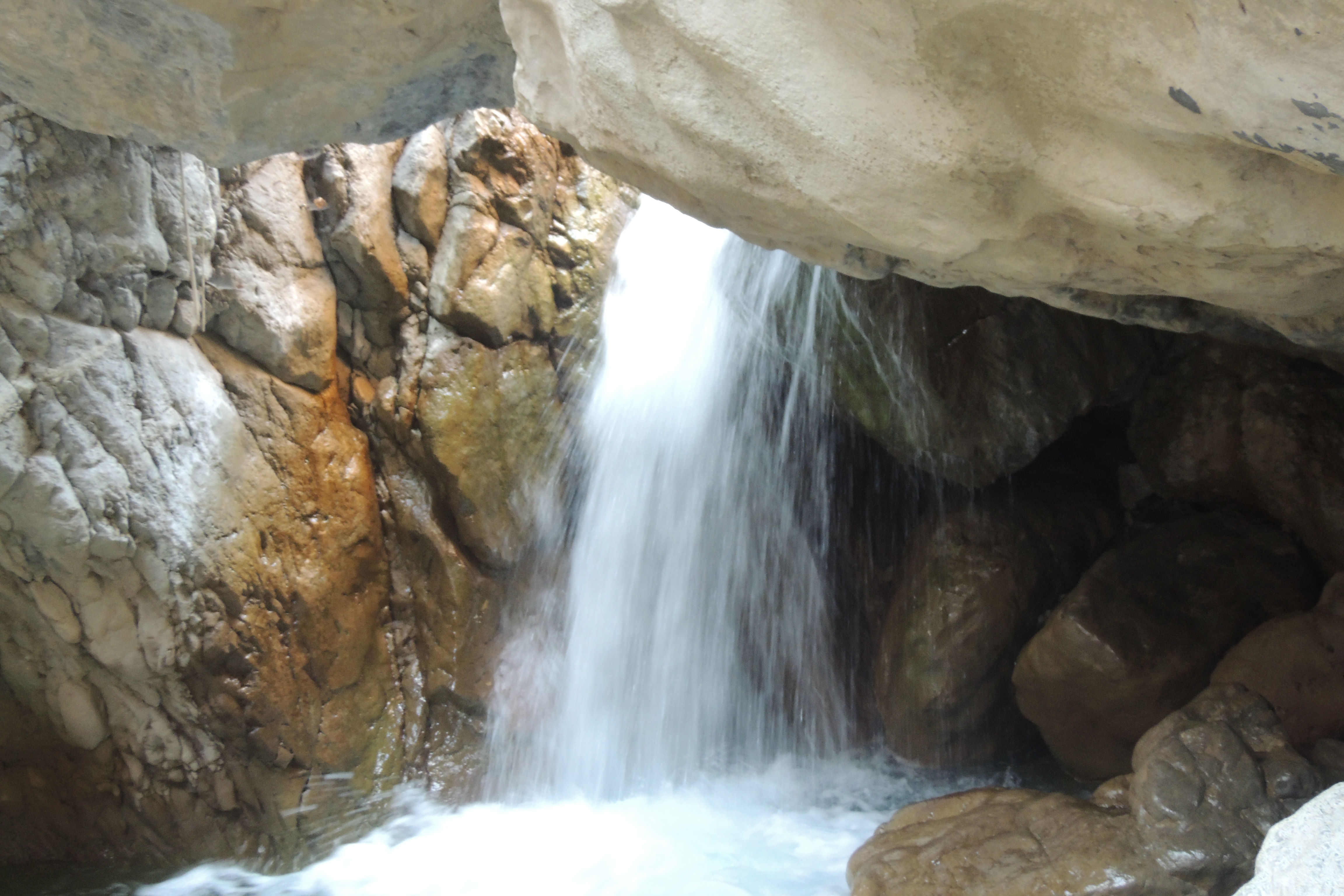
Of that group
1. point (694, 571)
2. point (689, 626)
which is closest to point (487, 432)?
point (694, 571)

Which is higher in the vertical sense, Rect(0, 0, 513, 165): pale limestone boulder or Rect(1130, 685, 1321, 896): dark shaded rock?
Rect(0, 0, 513, 165): pale limestone boulder

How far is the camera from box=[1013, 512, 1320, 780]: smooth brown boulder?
4.32 meters

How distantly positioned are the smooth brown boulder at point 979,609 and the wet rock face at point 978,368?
1.17 feet

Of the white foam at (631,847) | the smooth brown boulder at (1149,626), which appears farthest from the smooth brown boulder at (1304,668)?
the white foam at (631,847)

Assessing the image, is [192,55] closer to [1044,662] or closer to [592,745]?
[592,745]

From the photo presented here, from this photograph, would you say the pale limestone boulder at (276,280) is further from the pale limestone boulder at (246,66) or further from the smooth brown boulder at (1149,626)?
the smooth brown boulder at (1149,626)

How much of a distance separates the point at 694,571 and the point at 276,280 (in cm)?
303

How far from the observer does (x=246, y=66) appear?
3266 millimetres

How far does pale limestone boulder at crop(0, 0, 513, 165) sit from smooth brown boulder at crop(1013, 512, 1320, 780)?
3.61 m

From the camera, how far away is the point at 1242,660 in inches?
155

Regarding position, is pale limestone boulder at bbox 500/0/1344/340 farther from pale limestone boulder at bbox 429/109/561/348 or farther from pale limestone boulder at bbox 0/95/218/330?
pale limestone boulder at bbox 429/109/561/348

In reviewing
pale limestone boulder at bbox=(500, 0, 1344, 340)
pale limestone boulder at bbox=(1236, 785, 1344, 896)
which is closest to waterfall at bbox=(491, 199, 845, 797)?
pale limestone boulder at bbox=(500, 0, 1344, 340)

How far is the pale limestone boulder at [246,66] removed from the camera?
3.10 m

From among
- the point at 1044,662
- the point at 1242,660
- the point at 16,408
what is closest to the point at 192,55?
the point at 16,408
